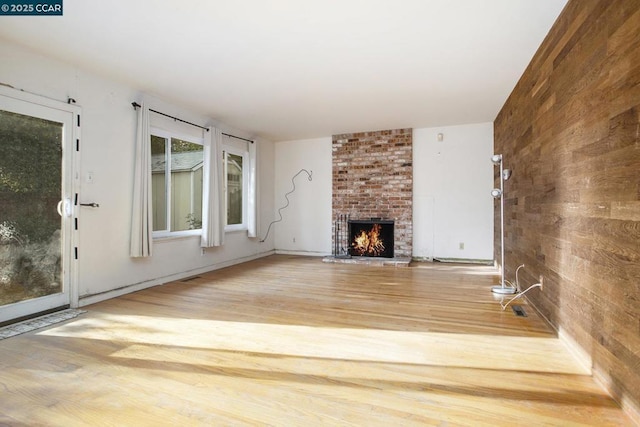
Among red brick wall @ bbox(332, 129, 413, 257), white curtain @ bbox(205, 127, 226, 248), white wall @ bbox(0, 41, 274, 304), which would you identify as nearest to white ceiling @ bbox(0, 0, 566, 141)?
white wall @ bbox(0, 41, 274, 304)

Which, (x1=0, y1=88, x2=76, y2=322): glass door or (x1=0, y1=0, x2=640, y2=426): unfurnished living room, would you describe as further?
(x1=0, y1=88, x2=76, y2=322): glass door

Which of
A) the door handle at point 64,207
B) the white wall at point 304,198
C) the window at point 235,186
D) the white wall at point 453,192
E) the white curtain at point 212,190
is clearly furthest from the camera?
the white wall at point 304,198

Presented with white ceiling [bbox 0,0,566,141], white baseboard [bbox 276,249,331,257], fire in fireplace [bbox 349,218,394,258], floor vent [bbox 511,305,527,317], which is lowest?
floor vent [bbox 511,305,527,317]

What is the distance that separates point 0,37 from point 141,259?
244 cm

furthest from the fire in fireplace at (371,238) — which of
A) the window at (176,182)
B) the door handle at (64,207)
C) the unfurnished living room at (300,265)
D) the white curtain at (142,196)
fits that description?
the door handle at (64,207)

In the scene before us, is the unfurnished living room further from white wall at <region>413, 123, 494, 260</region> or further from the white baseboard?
the white baseboard

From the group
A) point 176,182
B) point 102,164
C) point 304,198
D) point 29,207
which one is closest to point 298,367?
point 29,207

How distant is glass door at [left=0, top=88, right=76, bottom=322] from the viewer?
274 centimetres

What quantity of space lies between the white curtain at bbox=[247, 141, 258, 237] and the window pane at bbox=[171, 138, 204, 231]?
121cm

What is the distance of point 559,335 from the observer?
7.85 ft

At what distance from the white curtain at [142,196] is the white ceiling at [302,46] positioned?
50 cm

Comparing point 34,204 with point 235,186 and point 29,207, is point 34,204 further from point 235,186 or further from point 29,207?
point 235,186

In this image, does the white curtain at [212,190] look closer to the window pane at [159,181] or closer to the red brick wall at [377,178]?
the window pane at [159,181]

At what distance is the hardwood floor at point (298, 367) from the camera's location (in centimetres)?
155
